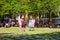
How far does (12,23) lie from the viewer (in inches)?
1479

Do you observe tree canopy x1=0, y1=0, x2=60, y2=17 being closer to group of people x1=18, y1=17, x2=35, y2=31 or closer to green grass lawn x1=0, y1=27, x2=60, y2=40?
group of people x1=18, y1=17, x2=35, y2=31

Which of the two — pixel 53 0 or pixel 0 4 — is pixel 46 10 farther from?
pixel 0 4

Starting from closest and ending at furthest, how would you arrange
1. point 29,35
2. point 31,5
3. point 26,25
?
point 29,35 → point 26,25 → point 31,5

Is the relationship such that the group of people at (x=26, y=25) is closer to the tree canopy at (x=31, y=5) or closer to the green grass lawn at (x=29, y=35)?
the green grass lawn at (x=29, y=35)

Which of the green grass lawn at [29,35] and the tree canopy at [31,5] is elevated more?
the tree canopy at [31,5]

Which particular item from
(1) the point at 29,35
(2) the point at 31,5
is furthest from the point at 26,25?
(1) the point at 29,35

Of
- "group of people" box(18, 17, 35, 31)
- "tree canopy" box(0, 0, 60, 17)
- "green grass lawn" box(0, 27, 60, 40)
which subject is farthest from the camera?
"tree canopy" box(0, 0, 60, 17)

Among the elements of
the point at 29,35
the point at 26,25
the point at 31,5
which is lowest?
the point at 29,35

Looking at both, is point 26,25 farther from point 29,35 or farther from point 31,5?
point 29,35

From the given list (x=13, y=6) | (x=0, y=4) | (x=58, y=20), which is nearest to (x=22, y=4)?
(x=13, y=6)

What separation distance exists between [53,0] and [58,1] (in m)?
0.83

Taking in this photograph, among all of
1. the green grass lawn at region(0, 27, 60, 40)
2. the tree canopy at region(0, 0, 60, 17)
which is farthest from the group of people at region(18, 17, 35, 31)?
the tree canopy at region(0, 0, 60, 17)

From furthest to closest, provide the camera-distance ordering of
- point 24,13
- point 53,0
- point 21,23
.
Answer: point 24,13 → point 53,0 → point 21,23

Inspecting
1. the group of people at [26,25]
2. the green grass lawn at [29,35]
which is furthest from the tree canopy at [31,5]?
the green grass lawn at [29,35]
